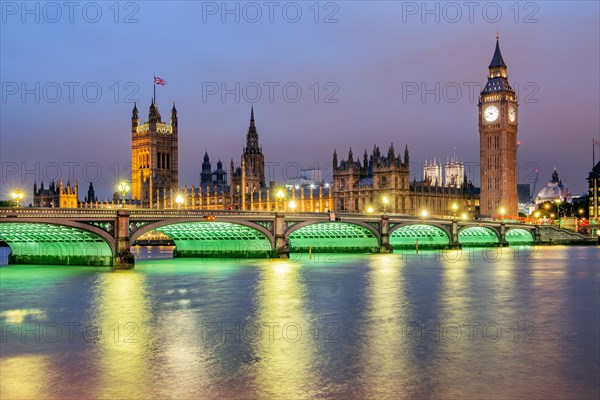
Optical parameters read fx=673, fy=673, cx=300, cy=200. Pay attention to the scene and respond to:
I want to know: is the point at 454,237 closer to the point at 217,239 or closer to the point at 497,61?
the point at 217,239

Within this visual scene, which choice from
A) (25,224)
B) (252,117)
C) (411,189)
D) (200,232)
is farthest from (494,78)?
(25,224)

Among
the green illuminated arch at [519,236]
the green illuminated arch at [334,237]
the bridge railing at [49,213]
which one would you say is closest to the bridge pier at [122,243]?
the bridge railing at [49,213]

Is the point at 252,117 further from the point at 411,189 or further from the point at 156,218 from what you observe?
the point at 156,218

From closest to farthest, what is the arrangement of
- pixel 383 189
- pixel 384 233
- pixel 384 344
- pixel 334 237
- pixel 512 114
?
pixel 384 344
pixel 384 233
pixel 334 237
pixel 383 189
pixel 512 114

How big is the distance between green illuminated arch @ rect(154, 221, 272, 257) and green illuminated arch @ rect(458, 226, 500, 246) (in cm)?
5742

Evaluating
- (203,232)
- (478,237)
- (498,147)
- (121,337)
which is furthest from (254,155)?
(121,337)

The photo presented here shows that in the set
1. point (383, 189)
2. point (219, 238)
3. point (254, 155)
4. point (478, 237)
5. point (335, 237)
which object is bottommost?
point (478, 237)

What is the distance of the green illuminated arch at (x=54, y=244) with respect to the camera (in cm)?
6228

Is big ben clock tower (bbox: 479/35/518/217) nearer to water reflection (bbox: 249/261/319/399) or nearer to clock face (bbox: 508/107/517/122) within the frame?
clock face (bbox: 508/107/517/122)

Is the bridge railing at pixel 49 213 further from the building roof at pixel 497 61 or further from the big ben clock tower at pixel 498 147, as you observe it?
the building roof at pixel 497 61

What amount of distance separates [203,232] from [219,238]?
10.2 feet

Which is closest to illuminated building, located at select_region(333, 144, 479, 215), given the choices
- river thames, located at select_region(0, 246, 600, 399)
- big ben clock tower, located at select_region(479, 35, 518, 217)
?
big ben clock tower, located at select_region(479, 35, 518, 217)

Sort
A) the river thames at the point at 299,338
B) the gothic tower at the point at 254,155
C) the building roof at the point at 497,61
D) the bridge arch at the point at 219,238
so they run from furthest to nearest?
the gothic tower at the point at 254,155
the building roof at the point at 497,61
the bridge arch at the point at 219,238
the river thames at the point at 299,338

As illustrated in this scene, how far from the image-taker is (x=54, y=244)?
71.6 meters
